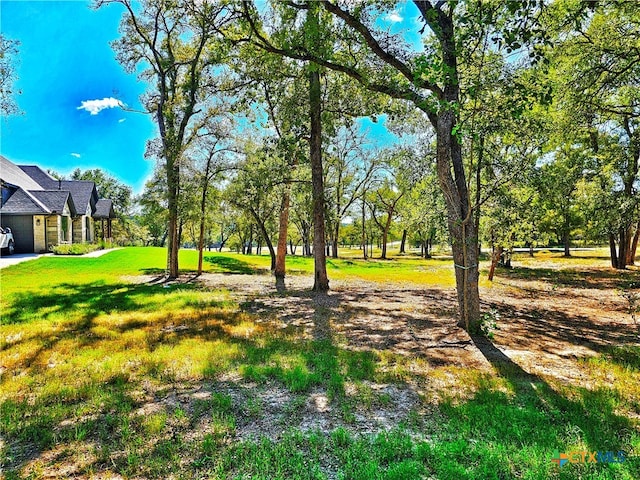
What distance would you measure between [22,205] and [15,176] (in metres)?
6.08

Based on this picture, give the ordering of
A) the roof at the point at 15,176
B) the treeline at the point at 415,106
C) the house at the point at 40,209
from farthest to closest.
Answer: the roof at the point at 15,176 → the house at the point at 40,209 → the treeline at the point at 415,106

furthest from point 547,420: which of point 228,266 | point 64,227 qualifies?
point 64,227

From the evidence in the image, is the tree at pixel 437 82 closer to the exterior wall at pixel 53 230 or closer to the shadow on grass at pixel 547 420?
the shadow on grass at pixel 547 420

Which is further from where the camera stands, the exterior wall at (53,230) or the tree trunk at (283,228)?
the exterior wall at (53,230)

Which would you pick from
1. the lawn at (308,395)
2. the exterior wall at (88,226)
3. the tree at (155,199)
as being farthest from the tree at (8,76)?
the exterior wall at (88,226)

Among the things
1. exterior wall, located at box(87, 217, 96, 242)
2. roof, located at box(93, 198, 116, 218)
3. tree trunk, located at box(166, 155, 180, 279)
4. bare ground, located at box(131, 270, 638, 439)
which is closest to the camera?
bare ground, located at box(131, 270, 638, 439)

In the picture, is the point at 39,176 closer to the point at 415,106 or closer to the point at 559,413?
the point at 415,106

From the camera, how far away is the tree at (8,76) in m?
6.52

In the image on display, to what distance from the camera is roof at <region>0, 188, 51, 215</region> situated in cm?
2228

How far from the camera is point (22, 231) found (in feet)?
74.9

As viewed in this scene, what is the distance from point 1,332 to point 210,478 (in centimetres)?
645

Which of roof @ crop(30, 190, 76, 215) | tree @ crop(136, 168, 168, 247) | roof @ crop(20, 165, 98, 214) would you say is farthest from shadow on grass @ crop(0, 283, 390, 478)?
roof @ crop(20, 165, 98, 214)

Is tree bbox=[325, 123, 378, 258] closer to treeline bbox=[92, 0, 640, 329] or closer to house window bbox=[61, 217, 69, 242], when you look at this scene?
treeline bbox=[92, 0, 640, 329]

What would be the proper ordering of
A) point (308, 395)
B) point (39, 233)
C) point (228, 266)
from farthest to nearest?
point (39, 233)
point (228, 266)
point (308, 395)
